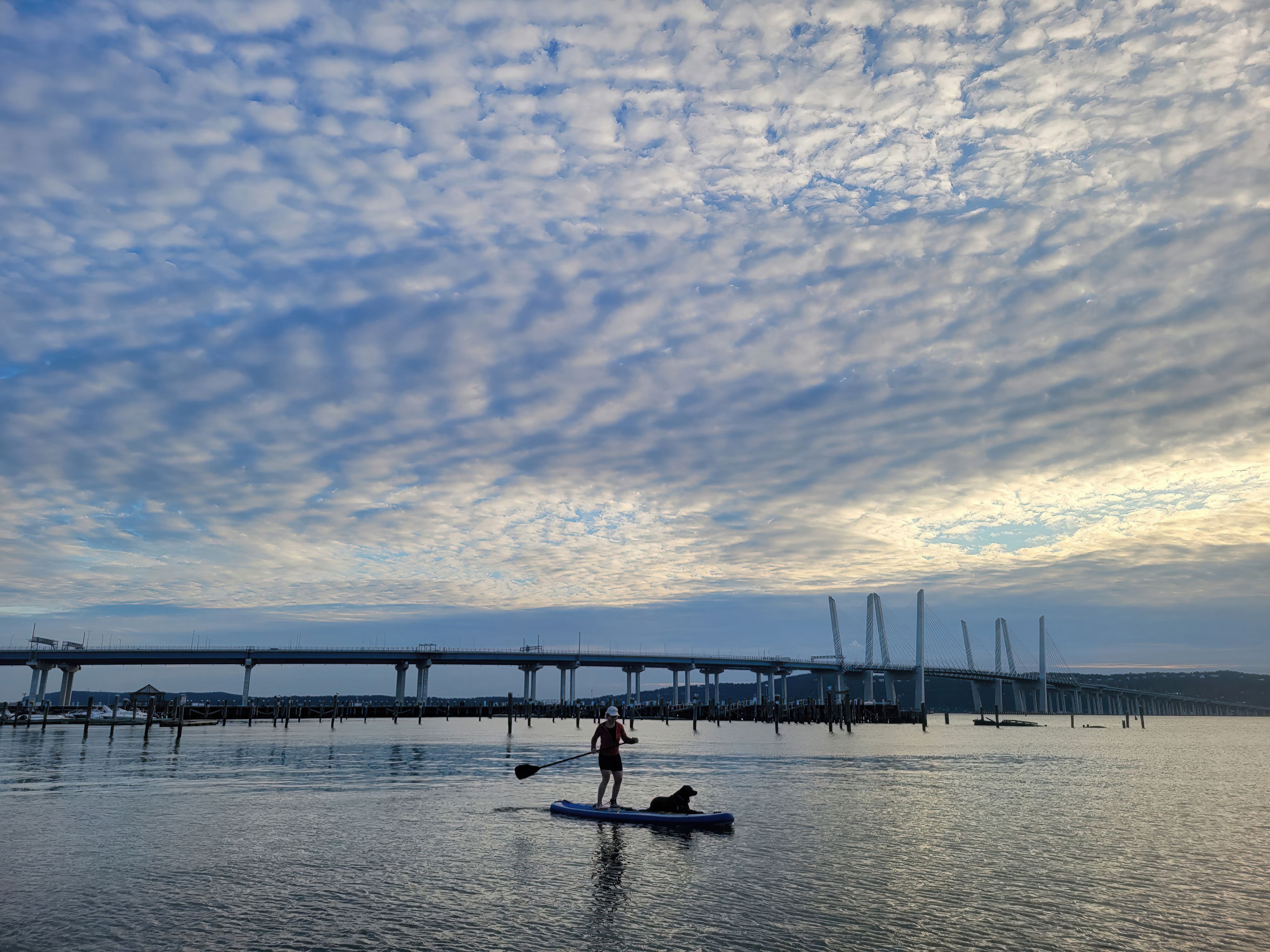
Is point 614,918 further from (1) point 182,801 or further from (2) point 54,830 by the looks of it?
(1) point 182,801

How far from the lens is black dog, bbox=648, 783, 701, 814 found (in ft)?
76.7

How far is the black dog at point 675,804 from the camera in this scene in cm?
2339

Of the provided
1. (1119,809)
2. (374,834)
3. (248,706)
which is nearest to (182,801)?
(374,834)

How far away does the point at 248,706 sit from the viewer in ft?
399

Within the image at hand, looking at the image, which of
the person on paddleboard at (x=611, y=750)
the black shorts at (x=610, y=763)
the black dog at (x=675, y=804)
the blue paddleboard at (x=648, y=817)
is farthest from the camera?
the black shorts at (x=610, y=763)

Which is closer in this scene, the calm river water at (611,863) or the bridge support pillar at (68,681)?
the calm river water at (611,863)

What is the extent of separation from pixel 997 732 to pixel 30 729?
4708 inches

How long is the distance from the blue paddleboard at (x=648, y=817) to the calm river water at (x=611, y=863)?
50 cm

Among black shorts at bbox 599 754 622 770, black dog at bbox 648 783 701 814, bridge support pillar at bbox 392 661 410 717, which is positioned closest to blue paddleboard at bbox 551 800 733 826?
black dog at bbox 648 783 701 814

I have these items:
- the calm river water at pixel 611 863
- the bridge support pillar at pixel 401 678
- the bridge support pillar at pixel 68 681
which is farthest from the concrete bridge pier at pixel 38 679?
the calm river water at pixel 611 863

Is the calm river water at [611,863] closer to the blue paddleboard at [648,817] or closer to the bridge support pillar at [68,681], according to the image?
the blue paddleboard at [648,817]

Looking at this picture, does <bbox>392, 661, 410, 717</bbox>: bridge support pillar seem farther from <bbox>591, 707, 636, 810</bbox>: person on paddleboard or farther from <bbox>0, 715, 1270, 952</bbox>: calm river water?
<bbox>591, 707, 636, 810</bbox>: person on paddleboard

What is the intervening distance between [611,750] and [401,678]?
166 metres

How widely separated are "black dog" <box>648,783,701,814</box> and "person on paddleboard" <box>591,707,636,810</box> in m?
1.17
